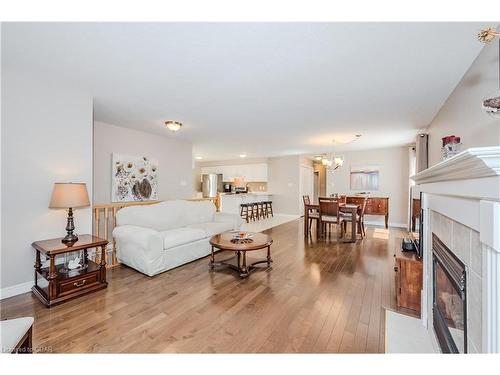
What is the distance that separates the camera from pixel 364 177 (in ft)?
23.3

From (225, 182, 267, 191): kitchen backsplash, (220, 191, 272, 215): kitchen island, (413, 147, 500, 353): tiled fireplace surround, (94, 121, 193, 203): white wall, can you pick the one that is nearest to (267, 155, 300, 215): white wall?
(225, 182, 267, 191): kitchen backsplash

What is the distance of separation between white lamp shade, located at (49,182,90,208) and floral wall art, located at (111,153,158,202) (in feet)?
6.37

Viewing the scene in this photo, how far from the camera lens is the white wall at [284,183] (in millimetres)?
8438

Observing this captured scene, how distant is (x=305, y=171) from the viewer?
29.1 feet

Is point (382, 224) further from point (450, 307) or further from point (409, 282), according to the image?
point (450, 307)

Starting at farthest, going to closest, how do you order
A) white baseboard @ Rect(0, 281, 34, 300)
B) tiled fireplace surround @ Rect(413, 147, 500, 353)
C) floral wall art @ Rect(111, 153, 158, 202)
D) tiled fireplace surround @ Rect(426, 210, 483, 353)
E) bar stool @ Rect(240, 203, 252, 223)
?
bar stool @ Rect(240, 203, 252, 223) → floral wall art @ Rect(111, 153, 158, 202) → white baseboard @ Rect(0, 281, 34, 300) → tiled fireplace surround @ Rect(426, 210, 483, 353) → tiled fireplace surround @ Rect(413, 147, 500, 353)

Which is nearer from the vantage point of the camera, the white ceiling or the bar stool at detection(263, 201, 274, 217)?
the white ceiling

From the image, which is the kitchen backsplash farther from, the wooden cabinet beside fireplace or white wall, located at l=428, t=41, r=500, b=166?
the wooden cabinet beside fireplace

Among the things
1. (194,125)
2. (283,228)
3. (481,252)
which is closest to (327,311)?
(481,252)

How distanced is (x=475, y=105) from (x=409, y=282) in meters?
1.85

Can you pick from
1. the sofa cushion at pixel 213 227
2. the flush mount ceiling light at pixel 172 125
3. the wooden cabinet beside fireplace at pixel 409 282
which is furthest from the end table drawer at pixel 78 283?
the wooden cabinet beside fireplace at pixel 409 282

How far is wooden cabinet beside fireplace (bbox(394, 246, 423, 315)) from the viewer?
2.17 meters

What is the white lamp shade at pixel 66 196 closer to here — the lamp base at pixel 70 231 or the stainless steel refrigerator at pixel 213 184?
the lamp base at pixel 70 231
